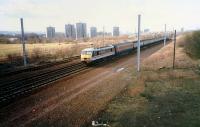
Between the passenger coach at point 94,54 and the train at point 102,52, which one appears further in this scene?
the train at point 102,52

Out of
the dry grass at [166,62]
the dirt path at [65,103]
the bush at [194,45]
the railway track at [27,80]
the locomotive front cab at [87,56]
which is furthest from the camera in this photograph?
the bush at [194,45]

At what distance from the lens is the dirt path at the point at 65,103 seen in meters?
14.2

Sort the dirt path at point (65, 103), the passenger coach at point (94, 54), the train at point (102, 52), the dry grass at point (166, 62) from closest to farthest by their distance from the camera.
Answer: the dirt path at point (65, 103) < the dry grass at point (166, 62) < the passenger coach at point (94, 54) < the train at point (102, 52)

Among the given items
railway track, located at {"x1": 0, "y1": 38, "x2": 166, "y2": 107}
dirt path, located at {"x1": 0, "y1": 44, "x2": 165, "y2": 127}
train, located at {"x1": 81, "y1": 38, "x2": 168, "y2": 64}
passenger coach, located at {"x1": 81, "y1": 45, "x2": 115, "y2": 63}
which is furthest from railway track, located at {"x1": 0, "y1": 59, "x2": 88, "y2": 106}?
train, located at {"x1": 81, "y1": 38, "x2": 168, "y2": 64}

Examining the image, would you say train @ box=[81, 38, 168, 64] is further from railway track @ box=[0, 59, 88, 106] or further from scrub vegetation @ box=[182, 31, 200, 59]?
scrub vegetation @ box=[182, 31, 200, 59]

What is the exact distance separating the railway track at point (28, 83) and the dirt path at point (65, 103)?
109cm

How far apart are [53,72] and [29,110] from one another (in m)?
12.5

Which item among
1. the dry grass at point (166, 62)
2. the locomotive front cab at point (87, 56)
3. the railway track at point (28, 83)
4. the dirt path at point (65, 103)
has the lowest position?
the dirt path at point (65, 103)

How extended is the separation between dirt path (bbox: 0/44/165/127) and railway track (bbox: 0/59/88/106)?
1.09 metres

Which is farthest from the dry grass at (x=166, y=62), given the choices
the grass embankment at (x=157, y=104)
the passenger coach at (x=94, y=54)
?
the grass embankment at (x=157, y=104)

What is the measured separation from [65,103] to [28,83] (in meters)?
7.10

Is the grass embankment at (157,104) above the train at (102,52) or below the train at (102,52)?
below

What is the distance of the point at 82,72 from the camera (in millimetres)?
29562

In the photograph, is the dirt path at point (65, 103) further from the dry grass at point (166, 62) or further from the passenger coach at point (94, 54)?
the dry grass at point (166, 62)
